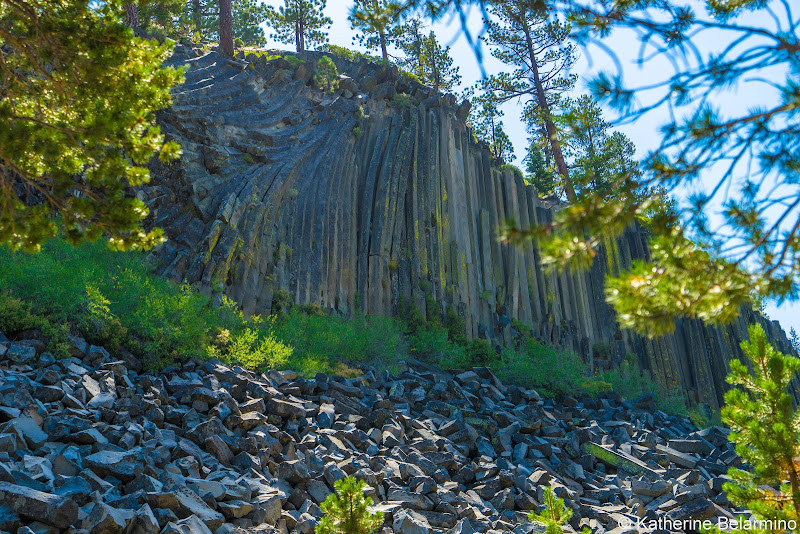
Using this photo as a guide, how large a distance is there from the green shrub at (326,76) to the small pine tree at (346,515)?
2010 centimetres

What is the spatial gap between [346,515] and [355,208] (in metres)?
16.2

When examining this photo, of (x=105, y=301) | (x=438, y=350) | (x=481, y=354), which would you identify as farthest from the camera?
(x=481, y=354)

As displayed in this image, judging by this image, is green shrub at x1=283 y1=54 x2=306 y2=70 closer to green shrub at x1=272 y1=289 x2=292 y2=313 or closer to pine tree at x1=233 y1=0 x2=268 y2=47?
green shrub at x1=272 y1=289 x2=292 y2=313

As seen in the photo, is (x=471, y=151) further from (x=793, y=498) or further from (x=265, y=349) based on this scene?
(x=793, y=498)

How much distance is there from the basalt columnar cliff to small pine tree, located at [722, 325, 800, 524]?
12081 millimetres

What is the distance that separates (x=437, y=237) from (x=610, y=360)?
9.68m

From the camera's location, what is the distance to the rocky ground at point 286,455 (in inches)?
257

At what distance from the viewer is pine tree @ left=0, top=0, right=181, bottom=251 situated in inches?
237

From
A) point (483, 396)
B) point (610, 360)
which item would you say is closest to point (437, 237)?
point (483, 396)

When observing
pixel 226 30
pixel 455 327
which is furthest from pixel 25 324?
pixel 226 30

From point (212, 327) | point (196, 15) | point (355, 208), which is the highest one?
point (196, 15)

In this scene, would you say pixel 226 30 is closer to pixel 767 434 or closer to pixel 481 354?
pixel 481 354

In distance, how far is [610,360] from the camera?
26.6 m

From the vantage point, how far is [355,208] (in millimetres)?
20797
